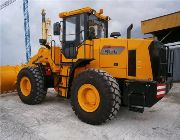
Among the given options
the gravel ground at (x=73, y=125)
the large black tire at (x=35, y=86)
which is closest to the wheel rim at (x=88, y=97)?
the gravel ground at (x=73, y=125)

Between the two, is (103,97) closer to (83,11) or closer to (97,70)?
(97,70)

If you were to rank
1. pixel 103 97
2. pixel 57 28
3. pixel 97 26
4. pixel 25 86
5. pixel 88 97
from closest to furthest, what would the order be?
pixel 103 97 < pixel 88 97 < pixel 57 28 < pixel 97 26 < pixel 25 86

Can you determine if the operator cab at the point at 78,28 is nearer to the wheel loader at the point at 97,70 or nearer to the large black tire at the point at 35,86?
the wheel loader at the point at 97,70

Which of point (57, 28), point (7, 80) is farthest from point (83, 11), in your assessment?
point (7, 80)

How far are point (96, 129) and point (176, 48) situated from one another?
12.9 m

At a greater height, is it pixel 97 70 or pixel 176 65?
pixel 97 70

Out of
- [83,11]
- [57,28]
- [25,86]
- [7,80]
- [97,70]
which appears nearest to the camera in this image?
[97,70]

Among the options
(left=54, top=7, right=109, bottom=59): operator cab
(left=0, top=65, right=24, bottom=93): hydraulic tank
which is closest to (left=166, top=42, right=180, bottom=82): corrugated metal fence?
(left=54, top=7, right=109, bottom=59): operator cab

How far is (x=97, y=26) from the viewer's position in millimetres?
7328

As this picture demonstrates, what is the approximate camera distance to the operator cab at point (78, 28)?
696 cm

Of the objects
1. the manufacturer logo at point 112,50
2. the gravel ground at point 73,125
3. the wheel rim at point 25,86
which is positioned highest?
the manufacturer logo at point 112,50

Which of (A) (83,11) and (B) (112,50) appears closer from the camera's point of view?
(B) (112,50)

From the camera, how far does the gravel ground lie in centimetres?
509

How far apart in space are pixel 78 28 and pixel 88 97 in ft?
6.71
